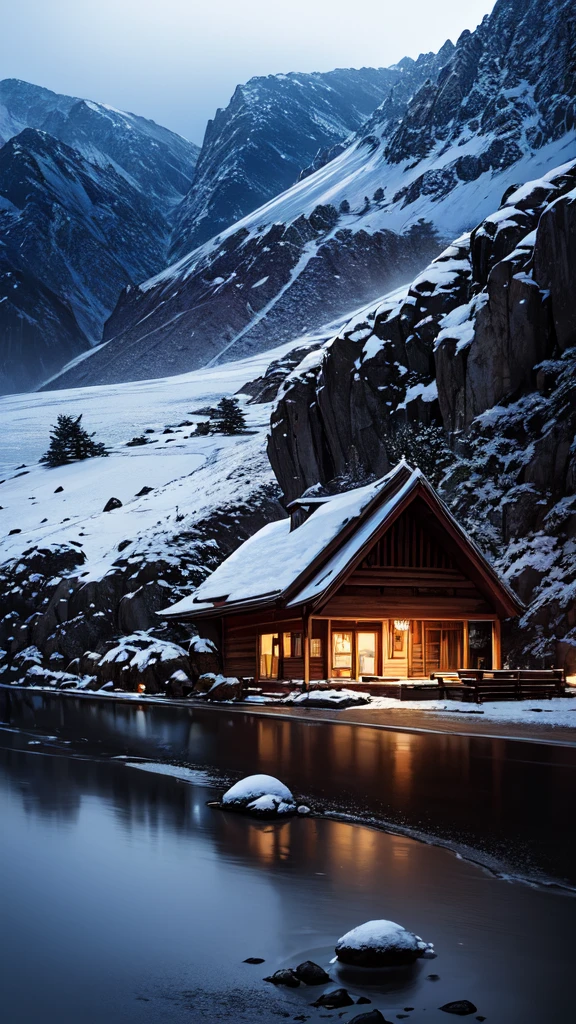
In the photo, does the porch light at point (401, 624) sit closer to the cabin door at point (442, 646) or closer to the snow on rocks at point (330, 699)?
the cabin door at point (442, 646)

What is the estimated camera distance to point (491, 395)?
144 feet

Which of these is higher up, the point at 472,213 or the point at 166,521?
the point at 472,213

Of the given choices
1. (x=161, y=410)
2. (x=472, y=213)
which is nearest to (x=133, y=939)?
(x=161, y=410)

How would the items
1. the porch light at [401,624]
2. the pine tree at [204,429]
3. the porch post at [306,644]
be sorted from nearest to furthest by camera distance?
the porch post at [306,644] → the porch light at [401,624] → the pine tree at [204,429]

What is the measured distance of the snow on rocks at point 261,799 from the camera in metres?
10.8

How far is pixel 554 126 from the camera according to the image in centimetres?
19025

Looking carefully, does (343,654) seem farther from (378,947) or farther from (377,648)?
(378,947)

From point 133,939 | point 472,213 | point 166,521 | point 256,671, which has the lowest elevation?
point 256,671

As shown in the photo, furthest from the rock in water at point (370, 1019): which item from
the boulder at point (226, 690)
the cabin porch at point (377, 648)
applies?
the boulder at point (226, 690)

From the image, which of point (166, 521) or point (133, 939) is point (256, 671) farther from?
point (133, 939)

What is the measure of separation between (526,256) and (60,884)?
42.0 m

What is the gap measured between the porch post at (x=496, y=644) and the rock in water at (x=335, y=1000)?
28.5 m

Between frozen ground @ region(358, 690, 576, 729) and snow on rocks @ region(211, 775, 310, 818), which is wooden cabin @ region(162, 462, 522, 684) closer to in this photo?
frozen ground @ region(358, 690, 576, 729)

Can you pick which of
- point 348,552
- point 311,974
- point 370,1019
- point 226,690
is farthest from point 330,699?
point 370,1019
